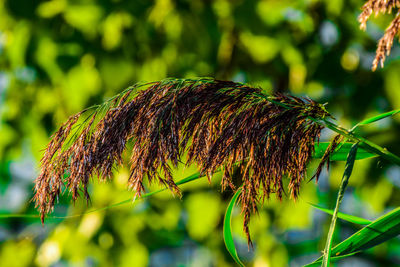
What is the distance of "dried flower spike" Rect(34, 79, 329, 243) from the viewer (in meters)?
1.03

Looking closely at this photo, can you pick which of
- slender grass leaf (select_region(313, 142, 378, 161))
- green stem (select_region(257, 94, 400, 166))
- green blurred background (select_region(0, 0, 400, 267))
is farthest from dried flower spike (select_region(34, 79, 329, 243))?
green blurred background (select_region(0, 0, 400, 267))

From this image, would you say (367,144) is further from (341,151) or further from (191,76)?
(191,76)

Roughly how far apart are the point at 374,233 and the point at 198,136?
1.40 feet

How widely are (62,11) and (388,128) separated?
209 cm

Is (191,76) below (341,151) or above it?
below

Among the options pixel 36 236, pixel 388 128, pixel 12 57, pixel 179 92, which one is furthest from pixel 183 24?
pixel 179 92

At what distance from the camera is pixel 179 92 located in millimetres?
1049

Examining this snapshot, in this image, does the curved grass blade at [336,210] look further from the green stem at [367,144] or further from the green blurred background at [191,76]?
the green blurred background at [191,76]

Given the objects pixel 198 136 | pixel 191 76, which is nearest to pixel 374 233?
pixel 198 136

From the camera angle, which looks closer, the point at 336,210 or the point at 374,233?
the point at 336,210

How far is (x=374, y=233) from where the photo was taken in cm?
116

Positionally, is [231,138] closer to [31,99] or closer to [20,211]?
[20,211]

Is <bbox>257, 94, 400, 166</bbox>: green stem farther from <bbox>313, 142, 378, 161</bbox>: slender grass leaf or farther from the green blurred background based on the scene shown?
the green blurred background

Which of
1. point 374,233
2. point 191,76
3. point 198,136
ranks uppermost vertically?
point 198,136
